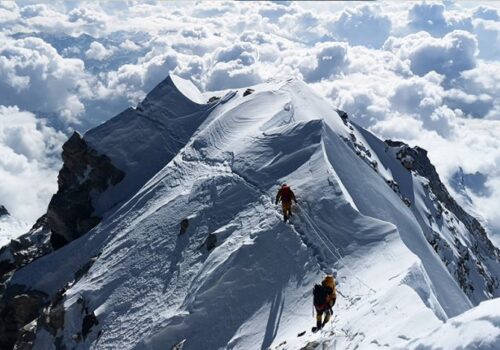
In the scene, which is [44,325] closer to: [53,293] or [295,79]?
[53,293]

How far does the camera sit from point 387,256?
2795cm

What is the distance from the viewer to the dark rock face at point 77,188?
51312 millimetres

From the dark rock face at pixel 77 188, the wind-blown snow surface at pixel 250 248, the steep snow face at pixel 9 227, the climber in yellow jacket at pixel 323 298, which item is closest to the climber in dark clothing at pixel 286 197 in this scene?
the wind-blown snow surface at pixel 250 248

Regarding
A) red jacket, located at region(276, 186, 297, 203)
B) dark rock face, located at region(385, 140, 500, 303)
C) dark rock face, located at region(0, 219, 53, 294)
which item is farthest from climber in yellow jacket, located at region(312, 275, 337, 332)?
dark rock face, located at region(0, 219, 53, 294)

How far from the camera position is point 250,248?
1281 inches

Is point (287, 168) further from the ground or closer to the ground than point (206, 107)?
closer to the ground

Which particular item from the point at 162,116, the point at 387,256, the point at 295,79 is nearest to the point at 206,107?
the point at 162,116

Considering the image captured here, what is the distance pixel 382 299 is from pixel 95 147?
4267cm

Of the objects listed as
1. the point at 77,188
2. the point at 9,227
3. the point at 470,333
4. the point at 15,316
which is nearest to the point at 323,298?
the point at 470,333

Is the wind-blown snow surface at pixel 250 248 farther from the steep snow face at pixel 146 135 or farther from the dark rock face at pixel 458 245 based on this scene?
the dark rock face at pixel 458 245

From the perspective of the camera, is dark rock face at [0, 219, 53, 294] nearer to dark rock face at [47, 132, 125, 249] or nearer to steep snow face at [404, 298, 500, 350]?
dark rock face at [47, 132, 125, 249]

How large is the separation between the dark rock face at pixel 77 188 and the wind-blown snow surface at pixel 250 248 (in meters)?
1.58

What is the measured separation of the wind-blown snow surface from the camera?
2481cm

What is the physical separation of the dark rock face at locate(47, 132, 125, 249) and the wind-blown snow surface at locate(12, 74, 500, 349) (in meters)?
1.58
